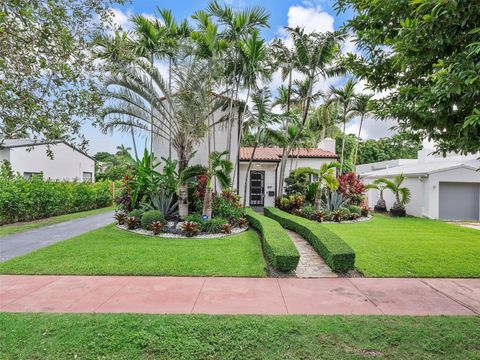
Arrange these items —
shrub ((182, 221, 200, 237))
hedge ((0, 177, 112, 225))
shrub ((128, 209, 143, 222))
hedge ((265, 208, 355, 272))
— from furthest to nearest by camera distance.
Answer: hedge ((0, 177, 112, 225))
shrub ((128, 209, 143, 222))
shrub ((182, 221, 200, 237))
hedge ((265, 208, 355, 272))

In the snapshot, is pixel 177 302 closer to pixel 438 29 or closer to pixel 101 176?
pixel 438 29

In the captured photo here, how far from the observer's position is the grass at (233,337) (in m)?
3.54

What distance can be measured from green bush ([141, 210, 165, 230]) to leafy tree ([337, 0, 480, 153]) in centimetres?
869

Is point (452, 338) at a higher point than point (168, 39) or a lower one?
lower

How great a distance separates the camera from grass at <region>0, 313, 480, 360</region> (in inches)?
139

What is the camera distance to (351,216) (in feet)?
50.8

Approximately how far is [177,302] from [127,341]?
1.47 m

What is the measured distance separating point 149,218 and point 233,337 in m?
8.00

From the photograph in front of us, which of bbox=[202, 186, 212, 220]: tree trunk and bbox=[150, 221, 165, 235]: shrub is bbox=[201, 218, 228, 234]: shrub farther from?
bbox=[150, 221, 165, 235]: shrub

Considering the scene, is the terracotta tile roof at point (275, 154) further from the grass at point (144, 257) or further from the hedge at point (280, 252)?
the hedge at point (280, 252)

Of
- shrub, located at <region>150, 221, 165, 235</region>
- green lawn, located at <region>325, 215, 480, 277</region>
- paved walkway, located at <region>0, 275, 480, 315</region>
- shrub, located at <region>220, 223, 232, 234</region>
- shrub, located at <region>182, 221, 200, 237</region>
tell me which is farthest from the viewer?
shrub, located at <region>220, 223, 232, 234</region>

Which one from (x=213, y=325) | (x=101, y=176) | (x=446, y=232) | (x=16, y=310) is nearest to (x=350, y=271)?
(x=213, y=325)

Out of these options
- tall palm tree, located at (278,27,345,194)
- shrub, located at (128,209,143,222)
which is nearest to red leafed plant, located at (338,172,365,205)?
tall palm tree, located at (278,27,345,194)

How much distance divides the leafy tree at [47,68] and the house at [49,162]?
1613 centimetres
